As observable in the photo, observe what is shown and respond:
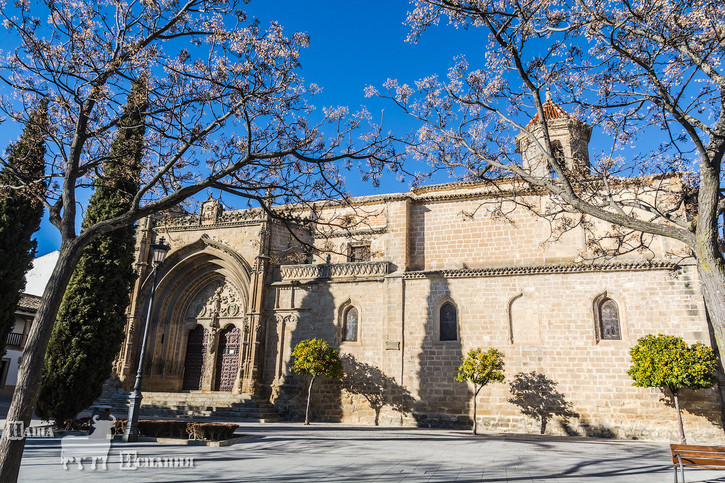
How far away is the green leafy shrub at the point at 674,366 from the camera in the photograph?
13336mm

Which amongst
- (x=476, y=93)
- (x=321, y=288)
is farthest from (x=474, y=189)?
(x=476, y=93)

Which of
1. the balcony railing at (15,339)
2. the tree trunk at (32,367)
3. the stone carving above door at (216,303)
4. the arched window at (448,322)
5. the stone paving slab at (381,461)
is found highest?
the stone carving above door at (216,303)

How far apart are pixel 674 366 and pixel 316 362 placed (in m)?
11.0

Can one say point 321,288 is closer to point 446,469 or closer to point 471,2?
point 446,469

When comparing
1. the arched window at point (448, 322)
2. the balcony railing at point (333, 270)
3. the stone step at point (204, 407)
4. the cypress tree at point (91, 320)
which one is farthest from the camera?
the balcony railing at point (333, 270)

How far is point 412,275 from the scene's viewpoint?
1886 centimetres

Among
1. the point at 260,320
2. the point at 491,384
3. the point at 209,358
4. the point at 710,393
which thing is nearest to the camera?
the point at 710,393

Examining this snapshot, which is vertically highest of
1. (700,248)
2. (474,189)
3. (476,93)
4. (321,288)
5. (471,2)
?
(474,189)

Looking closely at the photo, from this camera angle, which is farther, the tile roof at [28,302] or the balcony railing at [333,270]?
the tile roof at [28,302]

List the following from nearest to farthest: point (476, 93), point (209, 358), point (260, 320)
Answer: point (476, 93)
point (260, 320)
point (209, 358)

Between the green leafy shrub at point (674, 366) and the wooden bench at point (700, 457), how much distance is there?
814 centimetres

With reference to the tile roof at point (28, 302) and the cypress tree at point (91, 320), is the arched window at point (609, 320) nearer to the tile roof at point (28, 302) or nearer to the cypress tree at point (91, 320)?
the cypress tree at point (91, 320)

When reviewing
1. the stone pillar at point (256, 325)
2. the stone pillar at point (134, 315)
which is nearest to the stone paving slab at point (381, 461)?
the stone pillar at point (256, 325)

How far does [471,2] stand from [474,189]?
13.2m
